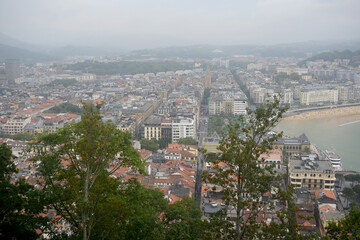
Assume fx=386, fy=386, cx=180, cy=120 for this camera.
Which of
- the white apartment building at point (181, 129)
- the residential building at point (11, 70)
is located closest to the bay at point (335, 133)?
the white apartment building at point (181, 129)

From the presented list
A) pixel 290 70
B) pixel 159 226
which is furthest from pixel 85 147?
pixel 290 70

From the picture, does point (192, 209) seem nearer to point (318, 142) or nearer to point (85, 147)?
point (85, 147)

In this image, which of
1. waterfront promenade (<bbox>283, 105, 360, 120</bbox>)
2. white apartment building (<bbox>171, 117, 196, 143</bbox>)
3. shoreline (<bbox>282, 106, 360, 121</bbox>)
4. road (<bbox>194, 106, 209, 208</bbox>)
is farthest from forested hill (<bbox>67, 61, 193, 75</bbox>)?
white apartment building (<bbox>171, 117, 196, 143</bbox>)

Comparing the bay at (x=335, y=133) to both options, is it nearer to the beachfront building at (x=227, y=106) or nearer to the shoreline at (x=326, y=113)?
the shoreline at (x=326, y=113)

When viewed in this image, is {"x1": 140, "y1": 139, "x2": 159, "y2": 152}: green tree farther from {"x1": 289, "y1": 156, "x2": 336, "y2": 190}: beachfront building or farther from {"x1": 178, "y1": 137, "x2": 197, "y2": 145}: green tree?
{"x1": 289, "y1": 156, "x2": 336, "y2": 190}: beachfront building

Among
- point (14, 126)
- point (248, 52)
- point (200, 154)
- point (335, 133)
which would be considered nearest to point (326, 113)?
point (335, 133)

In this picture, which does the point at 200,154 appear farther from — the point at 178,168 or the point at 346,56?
the point at 346,56
